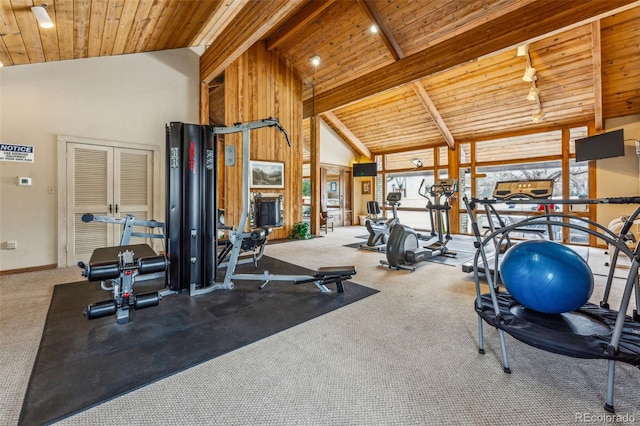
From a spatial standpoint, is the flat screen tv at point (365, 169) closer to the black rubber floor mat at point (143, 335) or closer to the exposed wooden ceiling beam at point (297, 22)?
the exposed wooden ceiling beam at point (297, 22)

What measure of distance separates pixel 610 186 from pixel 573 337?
6.65 metres

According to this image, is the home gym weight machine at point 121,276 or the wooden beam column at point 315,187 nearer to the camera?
the home gym weight machine at point 121,276

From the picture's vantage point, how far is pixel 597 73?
5305mm

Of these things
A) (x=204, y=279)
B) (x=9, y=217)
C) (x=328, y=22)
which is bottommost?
(x=204, y=279)

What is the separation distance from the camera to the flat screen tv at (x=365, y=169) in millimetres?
10789

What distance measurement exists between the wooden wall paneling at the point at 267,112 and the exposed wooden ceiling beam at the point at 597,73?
19.7ft

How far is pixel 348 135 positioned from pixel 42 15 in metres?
8.75

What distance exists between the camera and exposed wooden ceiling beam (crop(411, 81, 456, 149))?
7.30m

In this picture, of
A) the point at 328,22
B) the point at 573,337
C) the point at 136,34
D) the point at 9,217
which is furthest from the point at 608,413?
the point at 328,22

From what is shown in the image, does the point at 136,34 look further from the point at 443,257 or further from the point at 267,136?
the point at 443,257

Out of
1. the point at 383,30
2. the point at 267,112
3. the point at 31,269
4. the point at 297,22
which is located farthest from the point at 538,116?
the point at 31,269

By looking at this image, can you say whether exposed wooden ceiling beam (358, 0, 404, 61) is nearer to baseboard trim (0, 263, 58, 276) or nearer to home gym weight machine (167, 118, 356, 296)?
home gym weight machine (167, 118, 356, 296)

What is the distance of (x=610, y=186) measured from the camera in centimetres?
616

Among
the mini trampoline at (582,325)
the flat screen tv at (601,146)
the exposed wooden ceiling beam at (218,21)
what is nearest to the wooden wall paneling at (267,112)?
the exposed wooden ceiling beam at (218,21)
